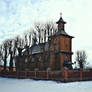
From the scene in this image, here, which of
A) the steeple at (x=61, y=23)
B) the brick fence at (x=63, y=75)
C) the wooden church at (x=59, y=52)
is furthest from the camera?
the steeple at (x=61, y=23)

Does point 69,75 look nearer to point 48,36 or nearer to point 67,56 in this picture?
point 48,36

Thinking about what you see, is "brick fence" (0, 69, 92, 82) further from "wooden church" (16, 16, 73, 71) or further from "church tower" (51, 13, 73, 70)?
"church tower" (51, 13, 73, 70)

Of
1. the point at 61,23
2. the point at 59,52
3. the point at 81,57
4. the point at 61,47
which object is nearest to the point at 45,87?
the point at 59,52

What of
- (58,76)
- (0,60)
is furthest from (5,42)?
(58,76)

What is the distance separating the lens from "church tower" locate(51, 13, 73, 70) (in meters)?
37.3

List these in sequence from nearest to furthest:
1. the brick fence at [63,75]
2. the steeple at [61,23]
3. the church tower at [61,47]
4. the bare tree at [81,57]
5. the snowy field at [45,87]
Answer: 1. the snowy field at [45,87]
2. the brick fence at [63,75]
3. the church tower at [61,47]
4. the steeple at [61,23]
5. the bare tree at [81,57]

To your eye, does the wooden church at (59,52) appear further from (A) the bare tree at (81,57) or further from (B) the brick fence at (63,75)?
(A) the bare tree at (81,57)

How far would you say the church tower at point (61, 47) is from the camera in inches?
1469

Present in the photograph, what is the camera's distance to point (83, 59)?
63656mm

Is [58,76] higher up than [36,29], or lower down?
lower down

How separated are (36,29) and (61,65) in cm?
1029

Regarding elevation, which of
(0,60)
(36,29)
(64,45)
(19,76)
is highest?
(36,29)

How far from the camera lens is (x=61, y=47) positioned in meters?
37.9

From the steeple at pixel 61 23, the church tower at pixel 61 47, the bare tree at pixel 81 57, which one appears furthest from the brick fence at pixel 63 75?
the bare tree at pixel 81 57
